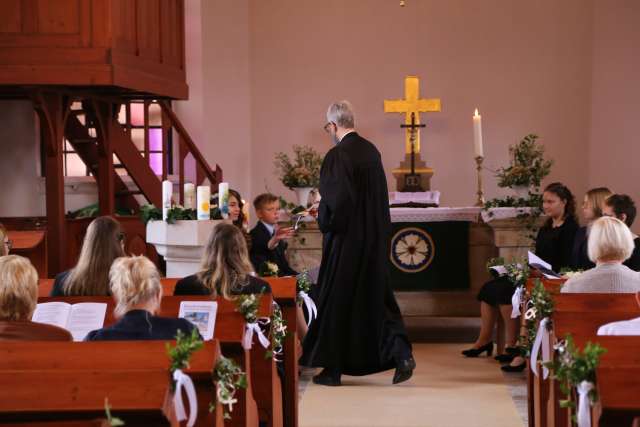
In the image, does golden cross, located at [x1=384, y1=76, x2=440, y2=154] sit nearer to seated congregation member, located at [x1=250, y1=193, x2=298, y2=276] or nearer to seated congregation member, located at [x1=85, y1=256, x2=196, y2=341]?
seated congregation member, located at [x1=250, y1=193, x2=298, y2=276]

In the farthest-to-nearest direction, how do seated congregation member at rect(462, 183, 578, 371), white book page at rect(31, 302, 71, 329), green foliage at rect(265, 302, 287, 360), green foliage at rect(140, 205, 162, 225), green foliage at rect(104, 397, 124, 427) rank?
seated congregation member at rect(462, 183, 578, 371)
green foliage at rect(140, 205, 162, 225)
green foliage at rect(265, 302, 287, 360)
white book page at rect(31, 302, 71, 329)
green foliage at rect(104, 397, 124, 427)

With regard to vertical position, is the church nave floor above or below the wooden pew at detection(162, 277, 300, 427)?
below

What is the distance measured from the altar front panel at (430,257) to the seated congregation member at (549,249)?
3.92 ft

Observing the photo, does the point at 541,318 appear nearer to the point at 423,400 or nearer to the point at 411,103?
the point at 423,400

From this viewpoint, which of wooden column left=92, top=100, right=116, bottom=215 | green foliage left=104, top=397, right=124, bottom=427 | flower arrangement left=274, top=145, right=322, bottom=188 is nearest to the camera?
green foliage left=104, top=397, right=124, bottom=427

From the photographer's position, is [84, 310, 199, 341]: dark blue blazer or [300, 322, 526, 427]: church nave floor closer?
[84, 310, 199, 341]: dark blue blazer

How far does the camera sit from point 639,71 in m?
11.6

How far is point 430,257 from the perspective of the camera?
364 inches

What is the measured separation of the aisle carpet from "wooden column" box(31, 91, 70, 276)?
8.13 feet

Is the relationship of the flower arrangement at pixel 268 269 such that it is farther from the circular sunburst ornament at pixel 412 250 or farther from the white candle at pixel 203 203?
the circular sunburst ornament at pixel 412 250

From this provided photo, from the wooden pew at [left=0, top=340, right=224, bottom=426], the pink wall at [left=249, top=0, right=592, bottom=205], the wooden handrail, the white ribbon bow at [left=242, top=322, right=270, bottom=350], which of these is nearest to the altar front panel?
the wooden handrail

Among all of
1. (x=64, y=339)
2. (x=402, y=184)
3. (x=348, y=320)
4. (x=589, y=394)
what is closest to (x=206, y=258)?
(x=64, y=339)

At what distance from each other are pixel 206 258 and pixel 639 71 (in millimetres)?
7958

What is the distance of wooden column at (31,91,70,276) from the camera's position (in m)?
7.88
